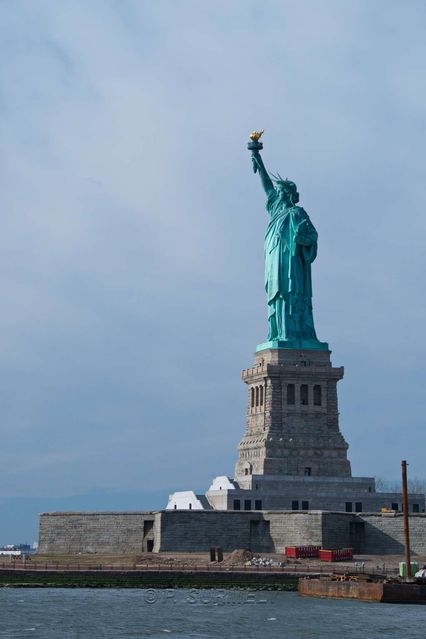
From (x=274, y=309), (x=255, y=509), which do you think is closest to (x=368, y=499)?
(x=255, y=509)

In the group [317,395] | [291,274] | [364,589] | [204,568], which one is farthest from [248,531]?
[291,274]

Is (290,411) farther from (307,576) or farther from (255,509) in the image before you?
(307,576)

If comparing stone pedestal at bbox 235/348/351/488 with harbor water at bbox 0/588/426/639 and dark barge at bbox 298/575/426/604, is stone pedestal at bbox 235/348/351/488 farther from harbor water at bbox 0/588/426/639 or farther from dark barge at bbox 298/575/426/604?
dark barge at bbox 298/575/426/604

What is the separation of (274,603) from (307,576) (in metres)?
6.29

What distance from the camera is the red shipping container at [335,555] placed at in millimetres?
73500

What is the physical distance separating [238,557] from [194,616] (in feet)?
51.0

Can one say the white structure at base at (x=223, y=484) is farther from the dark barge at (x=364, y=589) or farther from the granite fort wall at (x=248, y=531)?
the dark barge at (x=364, y=589)

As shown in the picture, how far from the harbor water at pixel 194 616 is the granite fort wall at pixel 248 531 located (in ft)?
31.7

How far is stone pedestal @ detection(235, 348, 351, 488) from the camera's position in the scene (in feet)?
278

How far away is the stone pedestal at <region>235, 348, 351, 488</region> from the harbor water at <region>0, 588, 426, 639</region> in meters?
A: 18.5

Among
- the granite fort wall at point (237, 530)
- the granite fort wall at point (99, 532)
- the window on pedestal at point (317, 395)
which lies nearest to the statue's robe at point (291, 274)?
the window on pedestal at point (317, 395)

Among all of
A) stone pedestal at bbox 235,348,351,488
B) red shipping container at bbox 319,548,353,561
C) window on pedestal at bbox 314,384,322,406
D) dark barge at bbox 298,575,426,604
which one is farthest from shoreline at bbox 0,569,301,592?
window on pedestal at bbox 314,384,322,406

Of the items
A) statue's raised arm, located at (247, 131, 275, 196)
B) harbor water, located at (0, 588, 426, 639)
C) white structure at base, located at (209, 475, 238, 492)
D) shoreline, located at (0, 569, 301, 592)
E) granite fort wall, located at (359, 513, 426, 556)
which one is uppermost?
statue's raised arm, located at (247, 131, 275, 196)

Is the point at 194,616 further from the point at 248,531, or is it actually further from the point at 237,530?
the point at 248,531
